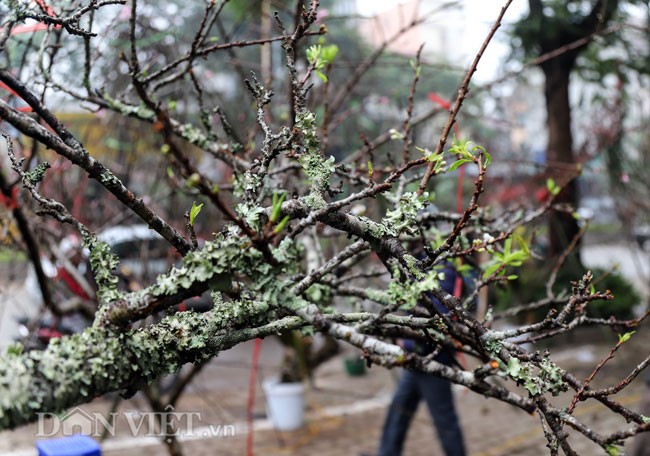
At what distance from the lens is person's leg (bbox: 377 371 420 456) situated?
15.9ft

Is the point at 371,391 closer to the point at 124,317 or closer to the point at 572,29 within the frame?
the point at 572,29

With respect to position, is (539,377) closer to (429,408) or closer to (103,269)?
(103,269)

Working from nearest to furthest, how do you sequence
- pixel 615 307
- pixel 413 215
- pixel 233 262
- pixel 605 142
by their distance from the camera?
pixel 233 262, pixel 413 215, pixel 615 307, pixel 605 142

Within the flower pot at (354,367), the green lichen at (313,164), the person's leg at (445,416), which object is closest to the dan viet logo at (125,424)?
the green lichen at (313,164)

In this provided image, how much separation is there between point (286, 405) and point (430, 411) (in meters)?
1.97

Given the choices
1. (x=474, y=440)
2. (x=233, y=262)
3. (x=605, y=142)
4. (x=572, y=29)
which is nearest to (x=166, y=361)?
(x=233, y=262)

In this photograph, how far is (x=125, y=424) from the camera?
6324 mm

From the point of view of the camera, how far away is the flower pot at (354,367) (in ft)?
27.4

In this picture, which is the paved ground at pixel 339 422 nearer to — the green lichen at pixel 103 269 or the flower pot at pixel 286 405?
the flower pot at pixel 286 405

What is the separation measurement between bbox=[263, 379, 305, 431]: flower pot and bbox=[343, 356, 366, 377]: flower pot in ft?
7.25

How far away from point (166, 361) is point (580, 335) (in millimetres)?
9447

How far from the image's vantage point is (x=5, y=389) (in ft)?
3.79

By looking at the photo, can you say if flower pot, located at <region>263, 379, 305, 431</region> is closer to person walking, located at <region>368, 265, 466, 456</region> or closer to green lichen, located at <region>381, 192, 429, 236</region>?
person walking, located at <region>368, 265, 466, 456</region>

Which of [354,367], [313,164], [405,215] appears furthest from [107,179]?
[354,367]
